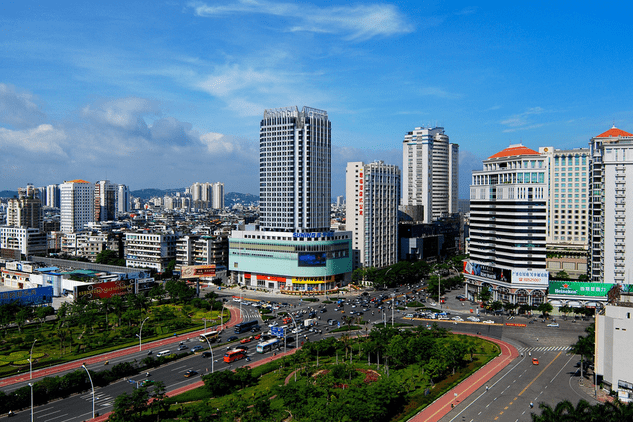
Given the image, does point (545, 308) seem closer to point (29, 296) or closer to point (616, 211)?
point (616, 211)

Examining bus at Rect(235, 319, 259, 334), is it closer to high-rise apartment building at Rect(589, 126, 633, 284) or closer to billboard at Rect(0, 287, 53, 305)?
billboard at Rect(0, 287, 53, 305)

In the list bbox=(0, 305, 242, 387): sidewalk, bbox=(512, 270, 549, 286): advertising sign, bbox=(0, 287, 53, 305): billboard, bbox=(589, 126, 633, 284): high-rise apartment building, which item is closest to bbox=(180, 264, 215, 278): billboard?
bbox=(0, 287, 53, 305): billboard

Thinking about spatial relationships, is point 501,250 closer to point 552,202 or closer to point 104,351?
point 552,202

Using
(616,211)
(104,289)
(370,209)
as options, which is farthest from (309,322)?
(370,209)

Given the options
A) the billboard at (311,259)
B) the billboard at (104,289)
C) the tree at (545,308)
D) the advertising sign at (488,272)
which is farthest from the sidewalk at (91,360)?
the tree at (545,308)

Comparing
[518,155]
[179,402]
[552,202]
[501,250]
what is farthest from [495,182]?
[179,402]
